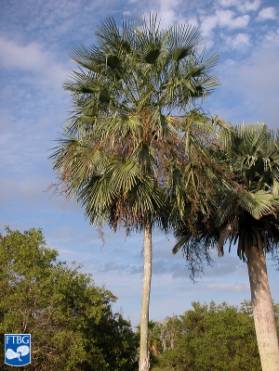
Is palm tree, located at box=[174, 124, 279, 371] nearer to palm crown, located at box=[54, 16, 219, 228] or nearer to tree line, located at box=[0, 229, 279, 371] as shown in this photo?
palm crown, located at box=[54, 16, 219, 228]

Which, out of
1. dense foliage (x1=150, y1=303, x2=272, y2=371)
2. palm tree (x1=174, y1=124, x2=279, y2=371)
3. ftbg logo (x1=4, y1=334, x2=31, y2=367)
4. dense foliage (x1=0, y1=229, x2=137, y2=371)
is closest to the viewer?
ftbg logo (x1=4, y1=334, x2=31, y2=367)

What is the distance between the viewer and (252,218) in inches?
688

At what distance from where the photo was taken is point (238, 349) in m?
38.6

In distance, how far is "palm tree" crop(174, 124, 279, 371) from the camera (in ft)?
53.2

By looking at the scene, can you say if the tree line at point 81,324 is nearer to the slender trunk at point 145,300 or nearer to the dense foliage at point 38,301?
the dense foliage at point 38,301

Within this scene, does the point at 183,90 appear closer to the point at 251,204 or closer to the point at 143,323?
the point at 251,204

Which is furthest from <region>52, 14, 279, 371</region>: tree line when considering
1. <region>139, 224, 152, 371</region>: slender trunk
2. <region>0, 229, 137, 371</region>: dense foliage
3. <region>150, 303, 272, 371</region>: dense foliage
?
<region>150, 303, 272, 371</region>: dense foliage

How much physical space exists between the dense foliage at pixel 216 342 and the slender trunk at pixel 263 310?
2227 centimetres

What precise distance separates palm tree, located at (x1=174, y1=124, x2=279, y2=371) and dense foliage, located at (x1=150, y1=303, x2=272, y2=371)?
73.2 feet

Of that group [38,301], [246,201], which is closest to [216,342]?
[38,301]

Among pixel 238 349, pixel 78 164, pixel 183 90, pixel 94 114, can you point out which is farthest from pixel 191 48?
pixel 238 349

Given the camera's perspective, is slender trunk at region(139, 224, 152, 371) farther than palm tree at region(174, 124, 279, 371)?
No

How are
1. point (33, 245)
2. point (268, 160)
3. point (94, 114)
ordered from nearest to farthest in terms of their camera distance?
point (94, 114) → point (268, 160) → point (33, 245)

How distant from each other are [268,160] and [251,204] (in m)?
1.80
